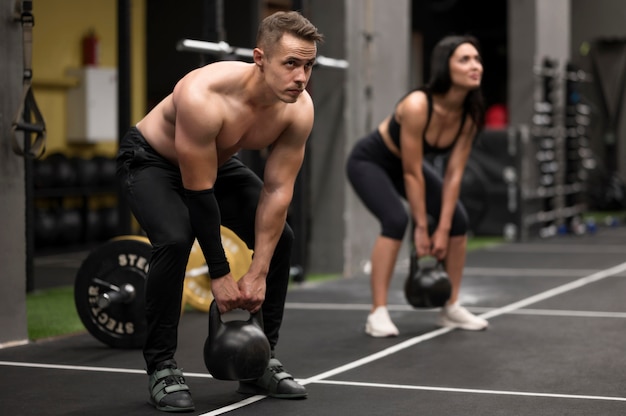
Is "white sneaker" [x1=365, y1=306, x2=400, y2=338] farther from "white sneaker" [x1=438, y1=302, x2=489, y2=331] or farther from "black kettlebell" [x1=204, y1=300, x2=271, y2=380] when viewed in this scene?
"black kettlebell" [x1=204, y1=300, x2=271, y2=380]

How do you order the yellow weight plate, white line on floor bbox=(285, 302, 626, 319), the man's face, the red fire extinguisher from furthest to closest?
the red fire extinguisher < white line on floor bbox=(285, 302, 626, 319) < the yellow weight plate < the man's face

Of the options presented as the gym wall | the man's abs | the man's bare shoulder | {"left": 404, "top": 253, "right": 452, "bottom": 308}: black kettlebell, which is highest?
the gym wall

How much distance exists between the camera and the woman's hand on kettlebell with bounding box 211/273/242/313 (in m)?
2.90

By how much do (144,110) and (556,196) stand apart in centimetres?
397

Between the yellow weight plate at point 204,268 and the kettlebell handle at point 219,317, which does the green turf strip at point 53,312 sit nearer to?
the yellow weight plate at point 204,268

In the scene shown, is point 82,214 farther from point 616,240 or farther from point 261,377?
point 261,377

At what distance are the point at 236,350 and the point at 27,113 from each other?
1.69 m

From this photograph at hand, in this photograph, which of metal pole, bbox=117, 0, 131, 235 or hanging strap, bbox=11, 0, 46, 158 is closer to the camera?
hanging strap, bbox=11, 0, 46, 158

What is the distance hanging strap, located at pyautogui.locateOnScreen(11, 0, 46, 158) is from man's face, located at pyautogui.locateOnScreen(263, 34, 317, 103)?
1.50 meters

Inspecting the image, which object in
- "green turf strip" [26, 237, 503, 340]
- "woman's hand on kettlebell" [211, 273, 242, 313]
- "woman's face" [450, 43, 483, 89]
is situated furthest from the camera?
"green turf strip" [26, 237, 503, 340]

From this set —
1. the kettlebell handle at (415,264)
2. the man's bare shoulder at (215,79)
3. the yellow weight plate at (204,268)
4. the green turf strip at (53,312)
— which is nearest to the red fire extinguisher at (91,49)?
the green turf strip at (53,312)

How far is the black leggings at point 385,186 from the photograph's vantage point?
4.37 metres

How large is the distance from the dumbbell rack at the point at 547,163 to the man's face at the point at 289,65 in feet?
20.7

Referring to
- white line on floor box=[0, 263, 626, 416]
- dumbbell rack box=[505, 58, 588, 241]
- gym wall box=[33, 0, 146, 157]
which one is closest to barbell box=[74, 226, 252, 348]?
white line on floor box=[0, 263, 626, 416]
